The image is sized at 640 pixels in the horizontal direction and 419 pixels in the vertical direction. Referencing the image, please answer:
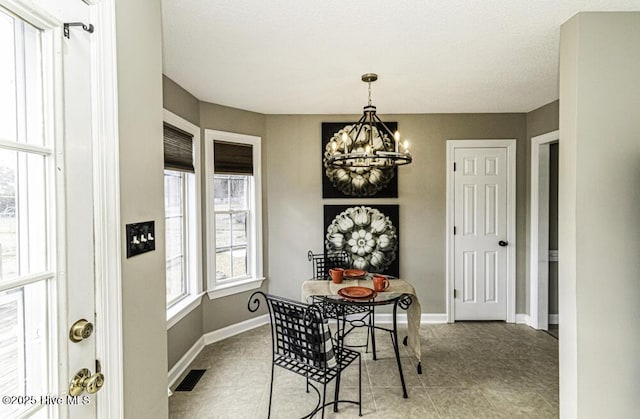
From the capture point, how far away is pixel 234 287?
3.50 m

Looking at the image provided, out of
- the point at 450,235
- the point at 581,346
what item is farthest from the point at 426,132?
the point at 581,346

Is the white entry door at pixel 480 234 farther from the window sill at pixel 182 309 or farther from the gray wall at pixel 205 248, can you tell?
the window sill at pixel 182 309

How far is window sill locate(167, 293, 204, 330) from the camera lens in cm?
257

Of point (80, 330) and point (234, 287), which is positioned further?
point (234, 287)

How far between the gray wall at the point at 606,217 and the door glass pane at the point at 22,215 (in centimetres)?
245

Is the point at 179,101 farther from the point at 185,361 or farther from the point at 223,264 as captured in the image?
the point at 185,361

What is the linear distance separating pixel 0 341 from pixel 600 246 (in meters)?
2.60

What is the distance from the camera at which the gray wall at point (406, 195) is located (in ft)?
12.5

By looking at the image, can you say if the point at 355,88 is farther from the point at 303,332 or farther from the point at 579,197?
the point at 303,332

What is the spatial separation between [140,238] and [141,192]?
0.58ft

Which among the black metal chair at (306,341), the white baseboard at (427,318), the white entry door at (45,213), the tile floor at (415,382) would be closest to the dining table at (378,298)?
the tile floor at (415,382)

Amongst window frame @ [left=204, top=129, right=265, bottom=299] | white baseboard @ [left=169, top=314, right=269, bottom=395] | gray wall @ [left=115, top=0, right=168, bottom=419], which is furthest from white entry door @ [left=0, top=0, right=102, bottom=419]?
window frame @ [left=204, top=129, right=265, bottom=299]

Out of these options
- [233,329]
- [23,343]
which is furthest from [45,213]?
[233,329]

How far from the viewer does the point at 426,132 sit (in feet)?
12.5
